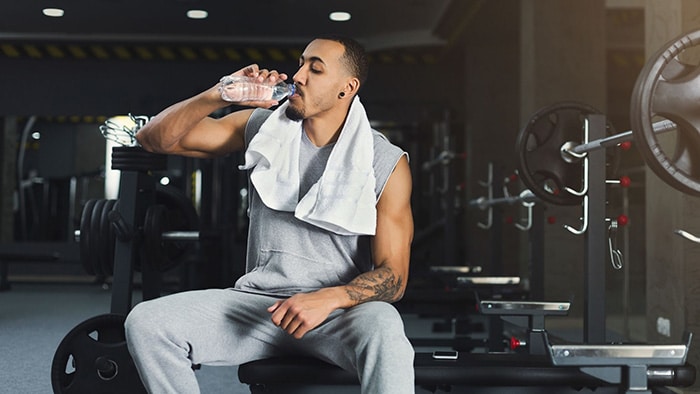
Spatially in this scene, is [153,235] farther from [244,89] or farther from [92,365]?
[244,89]

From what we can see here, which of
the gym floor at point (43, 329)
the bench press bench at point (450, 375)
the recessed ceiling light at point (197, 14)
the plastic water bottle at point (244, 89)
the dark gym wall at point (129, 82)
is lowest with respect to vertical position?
the gym floor at point (43, 329)

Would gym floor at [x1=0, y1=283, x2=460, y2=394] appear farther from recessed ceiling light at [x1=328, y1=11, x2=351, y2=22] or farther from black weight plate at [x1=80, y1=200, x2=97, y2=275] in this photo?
recessed ceiling light at [x1=328, y1=11, x2=351, y2=22]

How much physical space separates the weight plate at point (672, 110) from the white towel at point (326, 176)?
0.60 m

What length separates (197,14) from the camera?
7.21m

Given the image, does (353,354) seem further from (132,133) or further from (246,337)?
(132,133)

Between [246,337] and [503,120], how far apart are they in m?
6.11

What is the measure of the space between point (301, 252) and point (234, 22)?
19.8 feet

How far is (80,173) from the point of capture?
845 cm

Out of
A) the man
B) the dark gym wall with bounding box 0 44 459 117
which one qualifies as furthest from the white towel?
the dark gym wall with bounding box 0 44 459 117

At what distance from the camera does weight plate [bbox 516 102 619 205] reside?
2.74 meters

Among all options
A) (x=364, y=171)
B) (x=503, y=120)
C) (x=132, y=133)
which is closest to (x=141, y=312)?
(x=364, y=171)

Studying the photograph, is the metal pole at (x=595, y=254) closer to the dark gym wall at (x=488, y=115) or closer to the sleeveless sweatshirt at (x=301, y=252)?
Answer: the sleeveless sweatshirt at (x=301, y=252)

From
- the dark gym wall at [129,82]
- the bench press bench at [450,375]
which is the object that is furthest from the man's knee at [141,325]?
the dark gym wall at [129,82]

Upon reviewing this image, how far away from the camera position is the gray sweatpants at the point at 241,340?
5.10ft
